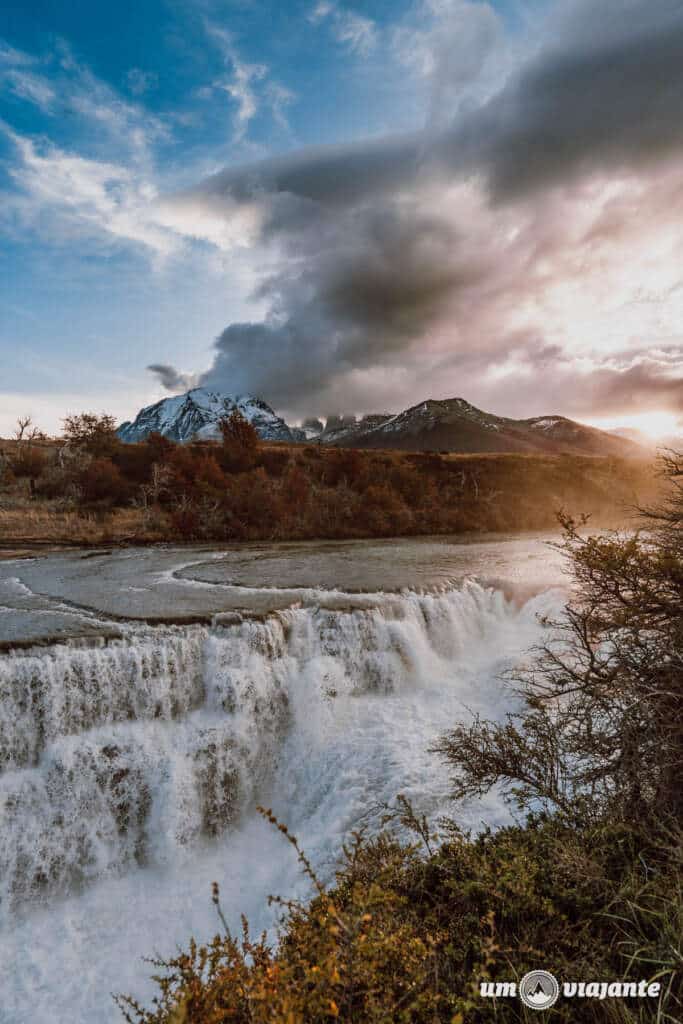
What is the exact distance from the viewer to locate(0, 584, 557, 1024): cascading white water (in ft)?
22.4

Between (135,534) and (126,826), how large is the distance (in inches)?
754

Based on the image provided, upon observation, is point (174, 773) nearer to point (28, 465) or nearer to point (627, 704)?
point (627, 704)

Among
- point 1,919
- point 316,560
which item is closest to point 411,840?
point 1,919

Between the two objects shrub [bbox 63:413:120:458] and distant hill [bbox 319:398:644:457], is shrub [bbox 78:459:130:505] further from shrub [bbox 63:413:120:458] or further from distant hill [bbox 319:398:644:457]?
distant hill [bbox 319:398:644:457]

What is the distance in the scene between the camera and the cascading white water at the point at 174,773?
6840 millimetres

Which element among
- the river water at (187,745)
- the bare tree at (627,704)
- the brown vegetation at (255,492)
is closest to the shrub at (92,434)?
the brown vegetation at (255,492)
